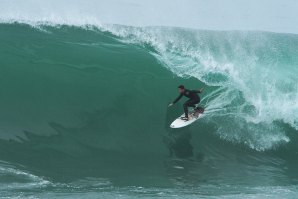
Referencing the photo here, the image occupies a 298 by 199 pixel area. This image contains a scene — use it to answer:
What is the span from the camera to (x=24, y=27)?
55.9ft

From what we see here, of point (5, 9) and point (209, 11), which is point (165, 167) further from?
point (209, 11)

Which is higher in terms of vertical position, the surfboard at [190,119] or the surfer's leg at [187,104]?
the surfer's leg at [187,104]

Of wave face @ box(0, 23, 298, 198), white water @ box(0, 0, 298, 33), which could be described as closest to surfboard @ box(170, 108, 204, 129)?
wave face @ box(0, 23, 298, 198)

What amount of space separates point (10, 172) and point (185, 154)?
4305 mm

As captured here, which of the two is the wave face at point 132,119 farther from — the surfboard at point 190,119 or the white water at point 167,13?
the white water at point 167,13

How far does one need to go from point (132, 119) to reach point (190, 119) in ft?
5.01

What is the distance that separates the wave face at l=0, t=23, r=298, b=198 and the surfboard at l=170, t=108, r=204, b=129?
0.23m

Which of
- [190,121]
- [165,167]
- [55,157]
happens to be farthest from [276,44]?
[55,157]

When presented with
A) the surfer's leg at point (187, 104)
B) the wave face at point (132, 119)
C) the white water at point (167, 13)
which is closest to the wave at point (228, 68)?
the wave face at point (132, 119)

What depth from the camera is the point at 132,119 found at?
13.8 m

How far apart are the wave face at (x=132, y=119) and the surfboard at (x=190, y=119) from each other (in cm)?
23

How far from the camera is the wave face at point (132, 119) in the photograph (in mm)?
11117

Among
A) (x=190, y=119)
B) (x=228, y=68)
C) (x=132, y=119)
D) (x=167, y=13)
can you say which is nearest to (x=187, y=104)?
(x=190, y=119)

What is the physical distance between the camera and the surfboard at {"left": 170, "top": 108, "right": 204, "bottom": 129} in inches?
531
